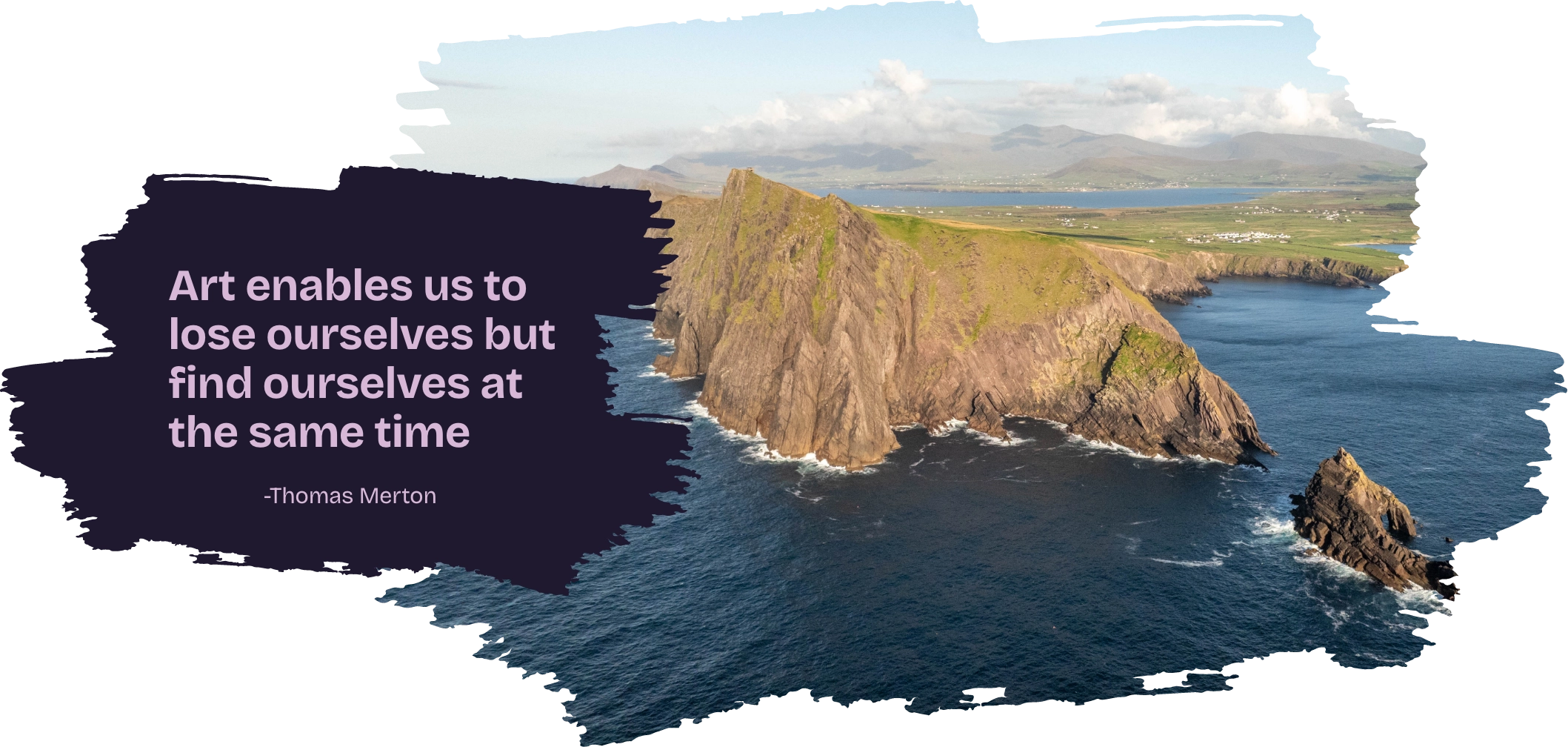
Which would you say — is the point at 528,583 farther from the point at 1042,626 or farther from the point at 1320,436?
the point at 1320,436

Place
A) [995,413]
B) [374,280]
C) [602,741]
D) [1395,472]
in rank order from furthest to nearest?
[995,413] → [1395,472] → [602,741] → [374,280]

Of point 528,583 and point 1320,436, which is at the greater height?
point 528,583

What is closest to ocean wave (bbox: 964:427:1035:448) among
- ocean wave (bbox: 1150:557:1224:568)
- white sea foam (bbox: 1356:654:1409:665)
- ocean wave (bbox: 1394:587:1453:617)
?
ocean wave (bbox: 1150:557:1224:568)

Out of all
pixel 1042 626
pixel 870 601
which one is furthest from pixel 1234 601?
pixel 870 601

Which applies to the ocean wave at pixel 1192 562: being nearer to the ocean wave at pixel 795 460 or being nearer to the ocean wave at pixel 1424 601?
the ocean wave at pixel 1424 601

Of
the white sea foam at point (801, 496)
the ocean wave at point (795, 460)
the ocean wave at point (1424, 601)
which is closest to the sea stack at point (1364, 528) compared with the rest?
the ocean wave at point (1424, 601)

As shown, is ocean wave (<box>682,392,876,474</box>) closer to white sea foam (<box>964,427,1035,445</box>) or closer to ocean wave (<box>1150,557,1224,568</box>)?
white sea foam (<box>964,427,1035,445</box>)

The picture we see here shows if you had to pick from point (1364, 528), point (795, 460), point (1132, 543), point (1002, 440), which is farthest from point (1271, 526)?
point (795, 460)
